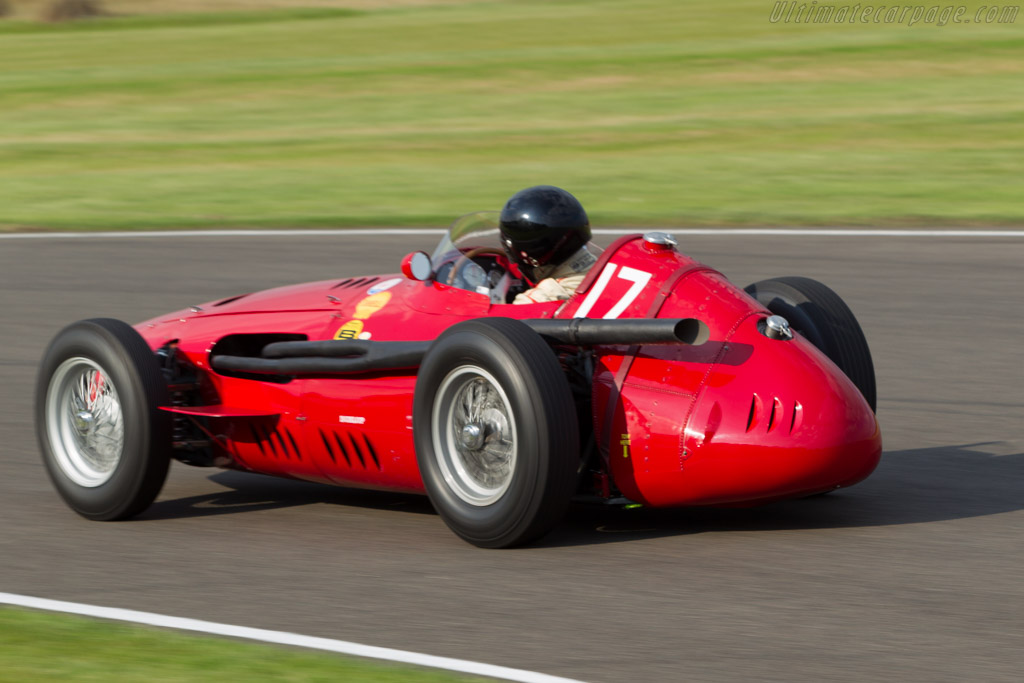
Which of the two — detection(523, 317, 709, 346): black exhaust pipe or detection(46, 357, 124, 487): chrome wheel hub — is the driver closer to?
detection(523, 317, 709, 346): black exhaust pipe

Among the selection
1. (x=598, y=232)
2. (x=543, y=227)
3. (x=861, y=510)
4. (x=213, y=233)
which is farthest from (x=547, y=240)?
(x=213, y=233)

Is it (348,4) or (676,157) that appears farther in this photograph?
(348,4)

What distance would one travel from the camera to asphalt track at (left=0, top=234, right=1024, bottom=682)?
15.3 ft

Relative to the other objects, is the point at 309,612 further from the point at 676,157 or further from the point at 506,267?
the point at 676,157

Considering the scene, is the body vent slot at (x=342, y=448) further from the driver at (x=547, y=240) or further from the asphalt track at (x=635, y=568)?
the driver at (x=547, y=240)

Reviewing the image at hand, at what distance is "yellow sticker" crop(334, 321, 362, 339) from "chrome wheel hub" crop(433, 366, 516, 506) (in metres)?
0.73

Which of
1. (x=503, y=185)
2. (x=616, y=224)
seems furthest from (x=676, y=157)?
(x=616, y=224)

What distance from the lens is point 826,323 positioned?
6.57 metres

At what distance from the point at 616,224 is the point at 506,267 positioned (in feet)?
27.1

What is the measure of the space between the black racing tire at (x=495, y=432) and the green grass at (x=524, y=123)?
9.22m

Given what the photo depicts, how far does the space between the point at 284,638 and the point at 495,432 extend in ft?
4.29

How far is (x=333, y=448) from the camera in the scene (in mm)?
6348

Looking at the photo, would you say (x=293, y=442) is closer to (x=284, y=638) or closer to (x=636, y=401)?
(x=636, y=401)

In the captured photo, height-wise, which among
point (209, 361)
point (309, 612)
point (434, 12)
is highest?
point (434, 12)
